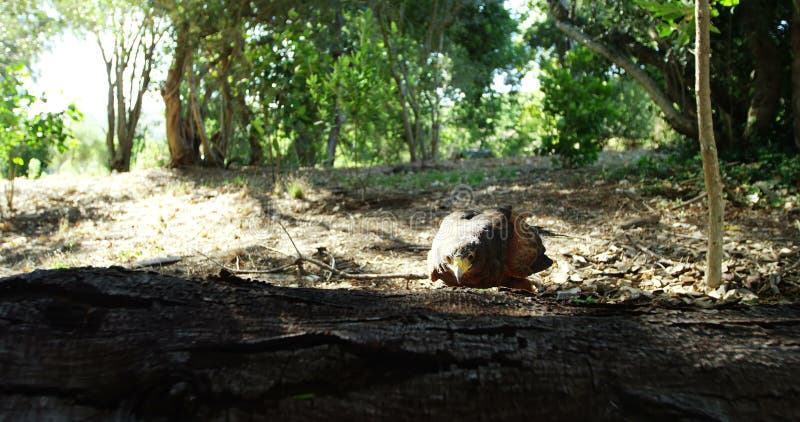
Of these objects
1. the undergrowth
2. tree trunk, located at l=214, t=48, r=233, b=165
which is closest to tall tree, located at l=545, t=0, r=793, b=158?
the undergrowth

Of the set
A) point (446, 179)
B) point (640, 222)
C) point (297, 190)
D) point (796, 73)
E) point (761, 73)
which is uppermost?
point (761, 73)

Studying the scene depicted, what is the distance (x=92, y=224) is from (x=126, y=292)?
5844 millimetres

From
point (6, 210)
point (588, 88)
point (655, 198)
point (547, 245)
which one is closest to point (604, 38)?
point (588, 88)

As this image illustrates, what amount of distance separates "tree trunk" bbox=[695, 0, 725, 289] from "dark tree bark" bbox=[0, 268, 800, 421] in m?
1.57

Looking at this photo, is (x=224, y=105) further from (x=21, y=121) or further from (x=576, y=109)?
(x=576, y=109)

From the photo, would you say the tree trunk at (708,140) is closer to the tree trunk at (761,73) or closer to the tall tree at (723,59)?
the tall tree at (723,59)

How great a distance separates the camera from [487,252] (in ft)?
10.4

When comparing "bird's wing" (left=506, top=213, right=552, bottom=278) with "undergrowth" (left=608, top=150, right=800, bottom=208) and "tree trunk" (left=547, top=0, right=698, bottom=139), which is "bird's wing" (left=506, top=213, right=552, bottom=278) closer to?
"undergrowth" (left=608, top=150, right=800, bottom=208)

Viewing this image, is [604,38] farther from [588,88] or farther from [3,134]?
[3,134]

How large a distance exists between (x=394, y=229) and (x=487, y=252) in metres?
2.37

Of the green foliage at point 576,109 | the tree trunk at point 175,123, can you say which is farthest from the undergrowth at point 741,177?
the tree trunk at point 175,123

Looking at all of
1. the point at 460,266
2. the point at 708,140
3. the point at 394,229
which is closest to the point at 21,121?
the point at 394,229

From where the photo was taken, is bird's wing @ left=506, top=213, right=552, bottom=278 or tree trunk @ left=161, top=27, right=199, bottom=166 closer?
bird's wing @ left=506, top=213, right=552, bottom=278

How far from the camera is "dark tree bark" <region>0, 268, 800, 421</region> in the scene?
114 centimetres
